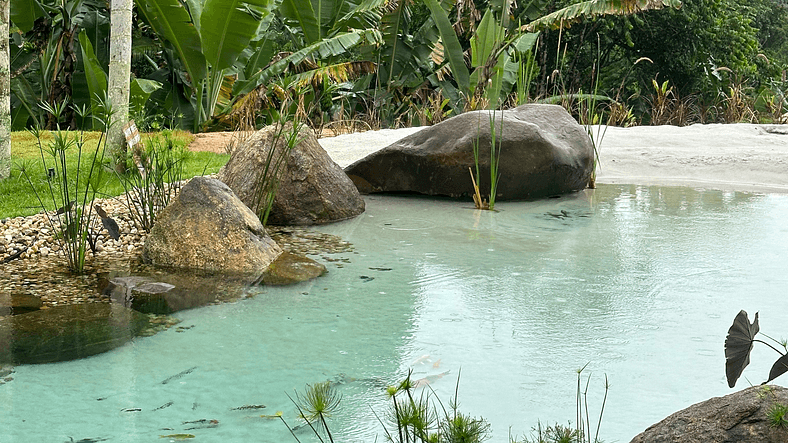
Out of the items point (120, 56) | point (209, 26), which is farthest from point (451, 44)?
point (120, 56)

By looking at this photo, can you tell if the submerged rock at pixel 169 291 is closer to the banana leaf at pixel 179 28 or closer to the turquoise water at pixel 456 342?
the turquoise water at pixel 456 342

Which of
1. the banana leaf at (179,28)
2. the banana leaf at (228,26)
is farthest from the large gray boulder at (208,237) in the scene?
the banana leaf at (179,28)

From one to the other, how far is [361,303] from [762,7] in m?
21.9

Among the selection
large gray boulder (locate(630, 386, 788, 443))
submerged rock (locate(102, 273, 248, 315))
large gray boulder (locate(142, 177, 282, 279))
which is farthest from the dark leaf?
large gray boulder (locate(630, 386, 788, 443))

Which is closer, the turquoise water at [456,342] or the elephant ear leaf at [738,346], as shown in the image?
the elephant ear leaf at [738,346]

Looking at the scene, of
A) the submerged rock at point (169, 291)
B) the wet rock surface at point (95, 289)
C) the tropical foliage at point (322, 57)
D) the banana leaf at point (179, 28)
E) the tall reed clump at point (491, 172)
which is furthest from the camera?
the tropical foliage at point (322, 57)

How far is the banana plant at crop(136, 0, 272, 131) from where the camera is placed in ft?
30.1

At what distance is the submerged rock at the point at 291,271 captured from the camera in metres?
4.23

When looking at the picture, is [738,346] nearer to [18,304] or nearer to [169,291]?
[169,291]

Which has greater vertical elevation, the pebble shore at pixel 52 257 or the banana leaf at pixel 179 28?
the banana leaf at pixel 179 28

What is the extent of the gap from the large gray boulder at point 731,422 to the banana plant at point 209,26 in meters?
8.26

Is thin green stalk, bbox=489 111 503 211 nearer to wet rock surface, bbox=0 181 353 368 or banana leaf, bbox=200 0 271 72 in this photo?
wet rock surface, bbox=0 181 353 368

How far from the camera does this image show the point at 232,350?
319 centimetres

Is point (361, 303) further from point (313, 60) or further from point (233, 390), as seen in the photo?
point (313, 60)
